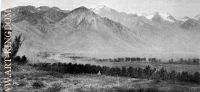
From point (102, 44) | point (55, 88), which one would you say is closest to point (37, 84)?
point (55, 88)

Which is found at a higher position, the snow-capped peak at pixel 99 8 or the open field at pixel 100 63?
the snow-capped peak at pixel 99 8

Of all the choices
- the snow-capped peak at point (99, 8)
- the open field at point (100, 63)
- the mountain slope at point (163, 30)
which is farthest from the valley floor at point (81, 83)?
the snow-capped peak at point (99, 8)

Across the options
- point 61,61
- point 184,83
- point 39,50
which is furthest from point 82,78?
point 184,83

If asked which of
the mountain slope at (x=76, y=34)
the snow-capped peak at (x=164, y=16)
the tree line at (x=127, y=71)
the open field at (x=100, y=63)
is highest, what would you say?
the snow-capped peak at (x=164, y=16)

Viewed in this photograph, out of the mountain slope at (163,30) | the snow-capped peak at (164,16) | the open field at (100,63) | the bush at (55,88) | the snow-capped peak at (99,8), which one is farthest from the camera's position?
the snow-capped peak at (164,16)

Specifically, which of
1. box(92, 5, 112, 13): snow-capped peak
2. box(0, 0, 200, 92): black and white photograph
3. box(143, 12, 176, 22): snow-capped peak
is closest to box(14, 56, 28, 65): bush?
box(0, 0, 200, 92): black and white photograph

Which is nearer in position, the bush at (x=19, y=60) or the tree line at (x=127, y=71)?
the tree line at (x=127, y=71)

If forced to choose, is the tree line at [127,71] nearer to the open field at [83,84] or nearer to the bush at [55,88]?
the open field at [83,84]
